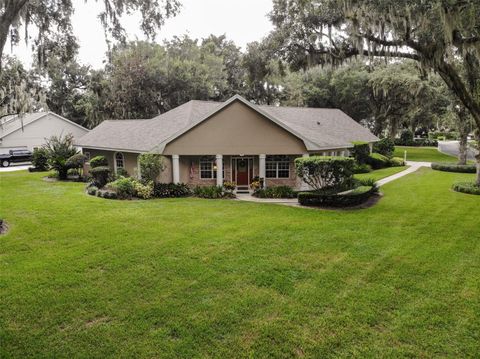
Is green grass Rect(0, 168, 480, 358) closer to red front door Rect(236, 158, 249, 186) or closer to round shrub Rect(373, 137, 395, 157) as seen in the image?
red front door Rect(236, 158, 249, 186)

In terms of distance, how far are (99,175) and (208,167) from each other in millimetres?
7178

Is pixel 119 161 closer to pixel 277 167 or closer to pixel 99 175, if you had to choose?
pixel 99 175

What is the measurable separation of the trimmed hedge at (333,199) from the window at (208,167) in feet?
21.4

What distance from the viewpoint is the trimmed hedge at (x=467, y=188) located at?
18297 mm

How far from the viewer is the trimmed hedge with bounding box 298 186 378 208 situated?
15805mm

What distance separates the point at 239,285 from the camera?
8.03 meters

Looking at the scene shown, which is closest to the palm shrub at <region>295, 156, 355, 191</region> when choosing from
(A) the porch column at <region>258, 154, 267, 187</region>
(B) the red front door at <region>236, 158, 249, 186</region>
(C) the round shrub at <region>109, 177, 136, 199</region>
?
(A) the porch column at <region>258, 154, 267, 187</region>

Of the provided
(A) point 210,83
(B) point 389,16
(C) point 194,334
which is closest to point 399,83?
(A) point 210,83

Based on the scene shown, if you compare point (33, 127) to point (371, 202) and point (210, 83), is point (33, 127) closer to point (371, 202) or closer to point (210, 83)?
point (210, 83)

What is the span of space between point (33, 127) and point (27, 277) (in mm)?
34909

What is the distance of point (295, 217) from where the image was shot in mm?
13992

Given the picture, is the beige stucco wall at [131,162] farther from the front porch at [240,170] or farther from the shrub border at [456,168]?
the shrub border at [456,168]

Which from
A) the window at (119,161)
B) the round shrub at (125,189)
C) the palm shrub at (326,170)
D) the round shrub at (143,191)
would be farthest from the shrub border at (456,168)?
the window at (119,161)

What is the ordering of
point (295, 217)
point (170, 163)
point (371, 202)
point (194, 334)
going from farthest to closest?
point (170, 163) → point (371, 202) → point (295, 217) → point (194, 334)
